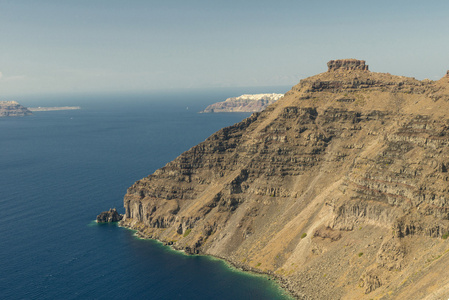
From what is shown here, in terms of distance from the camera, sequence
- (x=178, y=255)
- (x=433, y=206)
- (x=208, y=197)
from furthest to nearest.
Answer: (x=208, y=197)
(x=178, y=255)
(x=433, y=206)

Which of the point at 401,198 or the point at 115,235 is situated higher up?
the point at 401,198

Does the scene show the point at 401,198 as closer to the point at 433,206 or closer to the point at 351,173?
the point at 433,206

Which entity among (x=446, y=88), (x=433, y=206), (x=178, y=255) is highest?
(x=446, y=88)

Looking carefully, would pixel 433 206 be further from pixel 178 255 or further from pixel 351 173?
pixel 178 255

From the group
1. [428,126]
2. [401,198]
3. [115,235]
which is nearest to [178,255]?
[115,235]

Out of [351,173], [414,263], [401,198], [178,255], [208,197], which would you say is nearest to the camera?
[414,263]

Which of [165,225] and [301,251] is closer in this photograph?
[301,251]
